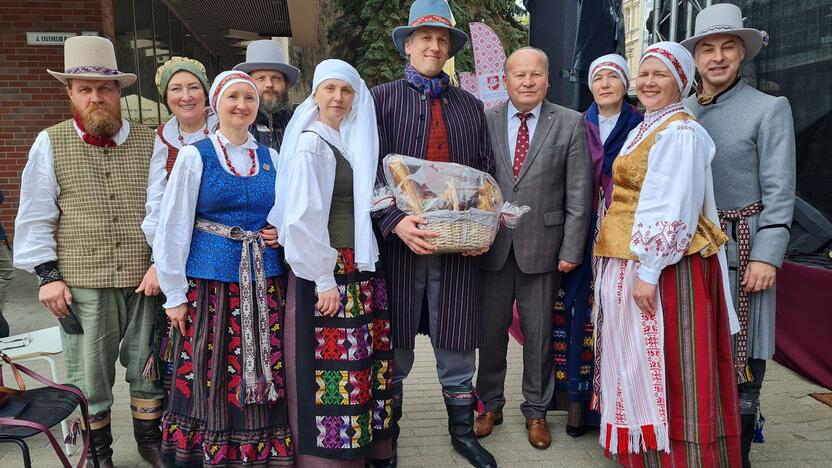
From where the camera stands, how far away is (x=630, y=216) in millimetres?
2631

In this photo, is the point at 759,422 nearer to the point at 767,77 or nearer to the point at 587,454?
the point at 587,454

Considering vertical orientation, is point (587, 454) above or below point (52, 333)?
below

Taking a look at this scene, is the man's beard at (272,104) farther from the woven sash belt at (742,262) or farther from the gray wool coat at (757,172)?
the woven sash belt at (742,262)

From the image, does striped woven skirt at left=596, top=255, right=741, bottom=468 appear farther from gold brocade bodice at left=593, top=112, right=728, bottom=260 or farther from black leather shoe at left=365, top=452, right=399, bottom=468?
black leather shoe at left=365, top=452, right=399, bottom=468

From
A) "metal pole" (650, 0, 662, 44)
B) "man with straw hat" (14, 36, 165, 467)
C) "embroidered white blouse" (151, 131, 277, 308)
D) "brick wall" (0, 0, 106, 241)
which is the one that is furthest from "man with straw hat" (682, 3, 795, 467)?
"brick wall" (0, 0, 106, 241)

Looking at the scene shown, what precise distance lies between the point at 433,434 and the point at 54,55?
19.8 feet

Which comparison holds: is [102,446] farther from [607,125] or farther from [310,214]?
[607,125]

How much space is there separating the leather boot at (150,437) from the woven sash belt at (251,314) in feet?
2.39

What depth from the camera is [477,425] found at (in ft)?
11.1

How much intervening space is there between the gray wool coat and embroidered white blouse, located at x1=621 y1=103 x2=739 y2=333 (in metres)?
0.37

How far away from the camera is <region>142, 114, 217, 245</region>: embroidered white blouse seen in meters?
2.68

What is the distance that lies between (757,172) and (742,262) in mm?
412

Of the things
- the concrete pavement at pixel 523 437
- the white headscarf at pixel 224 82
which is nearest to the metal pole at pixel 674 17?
the concrete pavement at pixel 523 437

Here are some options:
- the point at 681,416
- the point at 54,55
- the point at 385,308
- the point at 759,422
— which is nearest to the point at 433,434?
the point at 385,308
